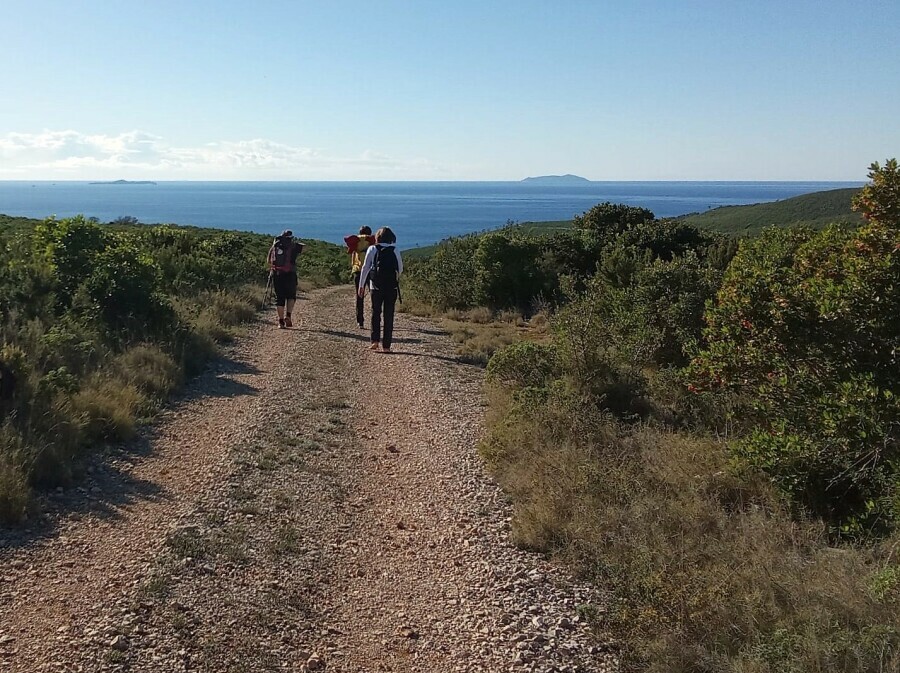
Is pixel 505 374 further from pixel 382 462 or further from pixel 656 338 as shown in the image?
pixel 382 462

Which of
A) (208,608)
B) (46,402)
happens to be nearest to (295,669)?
(208,608)

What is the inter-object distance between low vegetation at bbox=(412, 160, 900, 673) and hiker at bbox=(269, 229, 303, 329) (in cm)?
672

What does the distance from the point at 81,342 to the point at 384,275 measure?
4.51 metres

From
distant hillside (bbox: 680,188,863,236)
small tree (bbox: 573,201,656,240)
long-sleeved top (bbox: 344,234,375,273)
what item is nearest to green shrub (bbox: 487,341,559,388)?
long-sleeved top (bbox: 344,234,375,273)

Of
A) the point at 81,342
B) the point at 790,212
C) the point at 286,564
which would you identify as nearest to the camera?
the point at 286,564

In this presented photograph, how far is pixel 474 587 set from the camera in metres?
4.51

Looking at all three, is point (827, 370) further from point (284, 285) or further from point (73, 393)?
point (284, 285)

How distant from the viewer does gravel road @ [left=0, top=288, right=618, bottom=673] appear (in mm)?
3727

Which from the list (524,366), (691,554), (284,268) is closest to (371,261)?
(284,268)

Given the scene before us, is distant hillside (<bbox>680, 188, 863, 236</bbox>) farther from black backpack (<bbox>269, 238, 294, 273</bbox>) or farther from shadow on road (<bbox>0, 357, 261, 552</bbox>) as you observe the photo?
shadow on road (<bbox>0, 357, 261, 552</bbox>)

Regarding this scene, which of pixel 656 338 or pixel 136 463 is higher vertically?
pixel 656 338

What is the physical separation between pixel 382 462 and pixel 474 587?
2432mm

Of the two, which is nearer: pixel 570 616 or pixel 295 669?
pixel 295 669

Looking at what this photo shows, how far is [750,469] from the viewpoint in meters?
5.52
